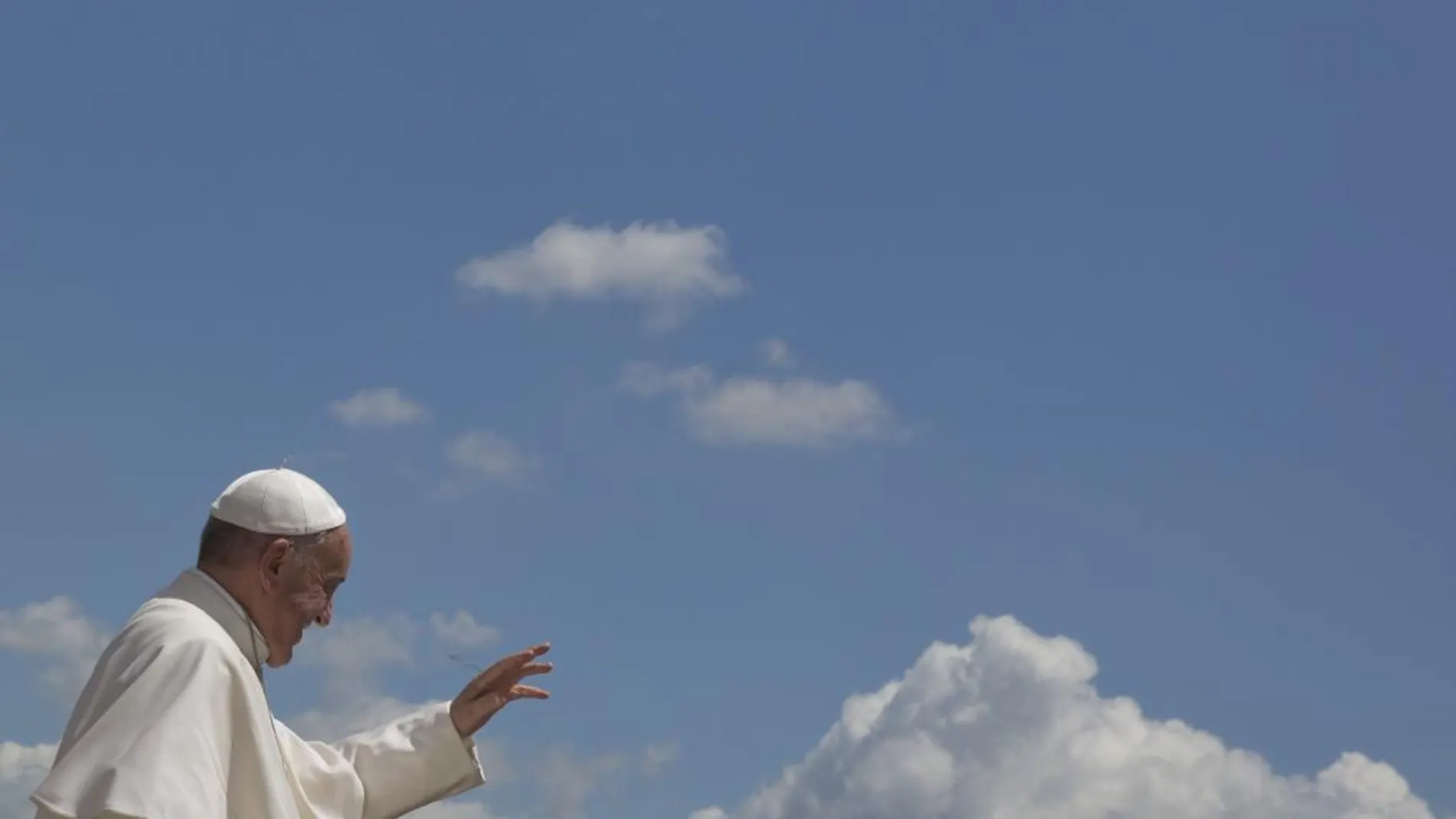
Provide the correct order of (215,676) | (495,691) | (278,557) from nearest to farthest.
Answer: (215,676)
(278,557)
(495,691)

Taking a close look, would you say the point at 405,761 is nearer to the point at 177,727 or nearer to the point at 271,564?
the point at 271,564

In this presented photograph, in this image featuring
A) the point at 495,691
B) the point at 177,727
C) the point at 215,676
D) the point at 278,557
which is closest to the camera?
the point at 177,727

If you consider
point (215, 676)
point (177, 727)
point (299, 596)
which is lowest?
point (177, 727)

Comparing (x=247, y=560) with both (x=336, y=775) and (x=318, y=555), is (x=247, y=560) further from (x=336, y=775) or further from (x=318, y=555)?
(x=336, y=775)

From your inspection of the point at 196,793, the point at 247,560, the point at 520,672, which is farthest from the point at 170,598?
the point at 520,672

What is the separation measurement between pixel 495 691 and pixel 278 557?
309cm

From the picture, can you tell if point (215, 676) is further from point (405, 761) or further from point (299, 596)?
point (405, 761)

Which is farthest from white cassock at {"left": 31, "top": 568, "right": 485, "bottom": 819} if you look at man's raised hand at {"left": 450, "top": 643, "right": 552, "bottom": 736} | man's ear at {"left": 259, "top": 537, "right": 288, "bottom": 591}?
man's raised hand at {"left": 450, "top": 643, "right": 552, "bottom": 736}

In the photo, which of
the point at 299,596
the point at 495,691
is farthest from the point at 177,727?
the point at 495,691

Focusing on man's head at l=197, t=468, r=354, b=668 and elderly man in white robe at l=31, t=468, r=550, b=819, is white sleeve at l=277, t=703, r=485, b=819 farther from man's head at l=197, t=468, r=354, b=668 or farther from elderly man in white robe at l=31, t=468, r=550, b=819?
man's head at l=197, t=468, r=354, b=668

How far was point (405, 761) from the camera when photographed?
15.2m

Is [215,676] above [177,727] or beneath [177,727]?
above

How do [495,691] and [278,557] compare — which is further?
[495,691]

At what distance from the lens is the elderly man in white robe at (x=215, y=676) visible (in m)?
10.8
